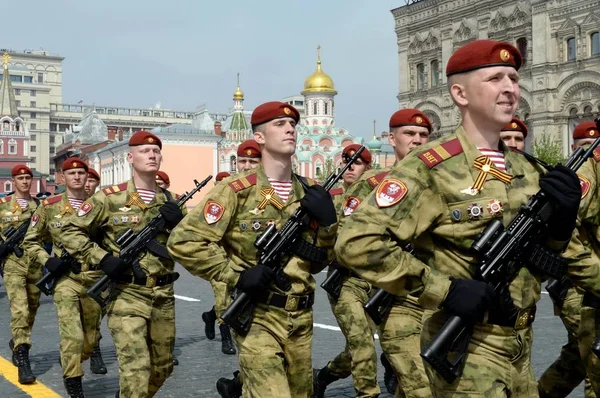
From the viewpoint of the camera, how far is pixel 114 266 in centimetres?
665

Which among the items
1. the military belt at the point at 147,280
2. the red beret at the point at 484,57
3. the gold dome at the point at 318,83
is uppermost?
the gold dome at the point at 318,83

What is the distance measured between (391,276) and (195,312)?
10988mm

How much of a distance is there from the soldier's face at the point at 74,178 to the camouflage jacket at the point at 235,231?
4.11m

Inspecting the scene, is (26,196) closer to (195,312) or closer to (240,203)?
(195,312)

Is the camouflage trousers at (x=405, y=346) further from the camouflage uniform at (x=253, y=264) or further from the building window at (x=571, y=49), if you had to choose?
the building window at (x=571, y=49)

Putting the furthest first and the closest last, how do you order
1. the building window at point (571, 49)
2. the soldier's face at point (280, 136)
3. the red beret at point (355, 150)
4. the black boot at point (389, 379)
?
1. the building window at point (571, 49)
2. the red beret at point (355, 150)
3. the black boot at point (389, 379)
4. the soldier's face at point (280, 136)

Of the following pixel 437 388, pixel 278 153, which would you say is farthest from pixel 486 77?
pixel 278 153

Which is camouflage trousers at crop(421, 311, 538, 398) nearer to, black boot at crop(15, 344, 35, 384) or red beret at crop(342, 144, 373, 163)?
red beret at crop(342, 144, 373, 163)

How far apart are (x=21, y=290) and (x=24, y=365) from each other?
161 centimetres

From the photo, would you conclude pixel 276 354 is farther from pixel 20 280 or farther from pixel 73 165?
pixel 20 280

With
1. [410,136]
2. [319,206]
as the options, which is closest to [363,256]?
[319,206]

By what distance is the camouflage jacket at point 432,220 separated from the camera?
3.47m

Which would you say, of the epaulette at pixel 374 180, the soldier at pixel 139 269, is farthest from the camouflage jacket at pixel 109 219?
the epaulette at pixel 374 180

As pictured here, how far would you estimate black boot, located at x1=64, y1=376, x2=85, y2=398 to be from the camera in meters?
7.48
